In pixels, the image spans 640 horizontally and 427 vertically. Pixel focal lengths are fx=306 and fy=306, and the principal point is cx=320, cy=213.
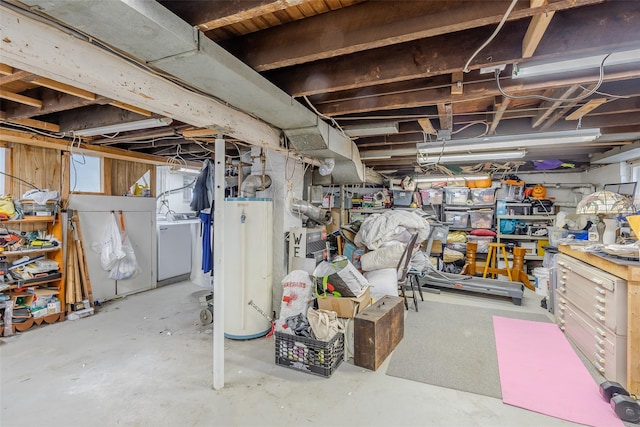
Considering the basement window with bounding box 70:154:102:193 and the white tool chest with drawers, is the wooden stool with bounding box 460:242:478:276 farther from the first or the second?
the basement window with bounding box 70:154:102:193

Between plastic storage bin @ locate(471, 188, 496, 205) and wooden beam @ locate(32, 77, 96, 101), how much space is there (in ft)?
21.6

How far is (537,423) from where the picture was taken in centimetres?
203

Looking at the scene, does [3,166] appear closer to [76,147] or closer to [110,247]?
[76,147]

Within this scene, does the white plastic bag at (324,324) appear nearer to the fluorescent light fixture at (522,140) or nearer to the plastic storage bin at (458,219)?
the fluorescent light fixture at (522,140)

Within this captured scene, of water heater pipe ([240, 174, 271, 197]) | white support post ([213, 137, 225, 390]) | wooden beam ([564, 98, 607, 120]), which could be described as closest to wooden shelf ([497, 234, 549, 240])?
wooden beam ([564, 98, 607, 120])

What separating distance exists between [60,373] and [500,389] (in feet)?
11.9

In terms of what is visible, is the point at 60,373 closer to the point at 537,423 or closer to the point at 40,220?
the point at 40,220

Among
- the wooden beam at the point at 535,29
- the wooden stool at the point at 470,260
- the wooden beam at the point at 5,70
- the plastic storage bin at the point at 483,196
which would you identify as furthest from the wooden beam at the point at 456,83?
the plastic storage bin at the point at 483,196

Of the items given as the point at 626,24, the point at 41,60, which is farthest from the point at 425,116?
the point at 41,60

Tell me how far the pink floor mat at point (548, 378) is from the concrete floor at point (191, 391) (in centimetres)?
18

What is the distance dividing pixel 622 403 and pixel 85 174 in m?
6.26

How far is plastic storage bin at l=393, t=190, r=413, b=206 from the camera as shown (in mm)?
6945

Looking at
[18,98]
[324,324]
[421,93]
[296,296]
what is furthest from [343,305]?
[18,98]

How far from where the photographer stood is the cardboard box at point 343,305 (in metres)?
2.90
